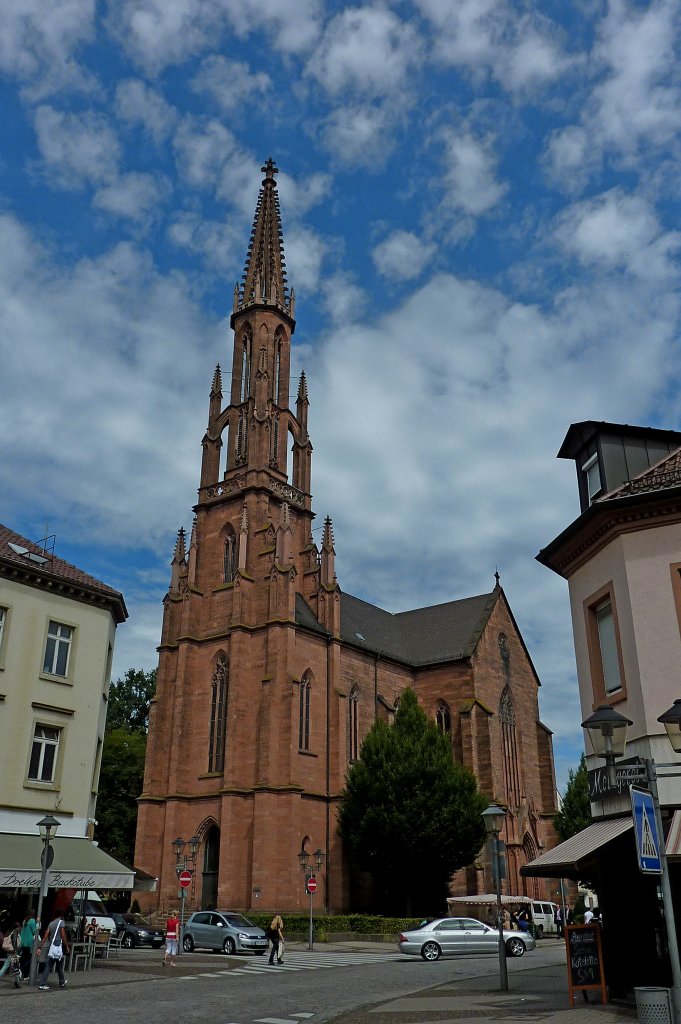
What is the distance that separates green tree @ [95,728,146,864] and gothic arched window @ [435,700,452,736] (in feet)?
70.1

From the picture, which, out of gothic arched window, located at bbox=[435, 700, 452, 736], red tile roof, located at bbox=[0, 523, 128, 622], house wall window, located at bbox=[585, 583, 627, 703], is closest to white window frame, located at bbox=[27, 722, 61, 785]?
red tile roof, located at bbox=[0, 523, 128, 622]

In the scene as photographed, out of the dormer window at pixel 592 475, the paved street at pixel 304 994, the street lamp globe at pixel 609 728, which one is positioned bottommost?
the paved street at pixel 304 994

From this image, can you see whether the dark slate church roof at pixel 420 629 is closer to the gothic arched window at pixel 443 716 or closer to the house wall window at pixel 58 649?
the gothic arched window at pixel 443 716

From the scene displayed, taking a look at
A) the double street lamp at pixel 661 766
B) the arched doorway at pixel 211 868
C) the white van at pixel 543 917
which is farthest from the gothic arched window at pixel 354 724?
the double street lamp at pixel 661 766

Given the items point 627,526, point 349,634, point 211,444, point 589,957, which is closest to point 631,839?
point 589,957

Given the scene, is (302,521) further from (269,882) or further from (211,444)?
(269,882)

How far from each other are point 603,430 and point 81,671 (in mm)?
18946

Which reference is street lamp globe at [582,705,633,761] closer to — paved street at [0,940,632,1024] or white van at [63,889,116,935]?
paved street at [0,940,632,1024]

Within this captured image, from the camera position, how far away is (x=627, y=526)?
623 inches

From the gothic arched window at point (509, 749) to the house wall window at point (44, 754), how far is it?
33.4 meters

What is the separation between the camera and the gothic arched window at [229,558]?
1996 inches

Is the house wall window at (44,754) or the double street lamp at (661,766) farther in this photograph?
the house wall window at (44,754)

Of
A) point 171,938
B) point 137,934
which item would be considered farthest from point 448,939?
point 137,934

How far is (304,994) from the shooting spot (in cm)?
1853
